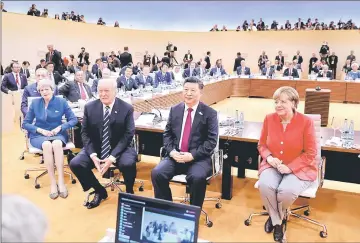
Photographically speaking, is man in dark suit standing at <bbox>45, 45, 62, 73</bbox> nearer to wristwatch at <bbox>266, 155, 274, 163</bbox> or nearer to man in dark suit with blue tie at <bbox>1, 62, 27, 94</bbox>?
man in dark suit with blue tie at <bbox>1, 62, 27, 94</bbox>

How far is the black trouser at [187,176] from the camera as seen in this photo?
324cm

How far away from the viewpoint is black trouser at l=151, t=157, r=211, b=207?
3.24 metres

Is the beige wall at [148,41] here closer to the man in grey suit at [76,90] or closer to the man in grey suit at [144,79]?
the man in grey suit at [144,79]

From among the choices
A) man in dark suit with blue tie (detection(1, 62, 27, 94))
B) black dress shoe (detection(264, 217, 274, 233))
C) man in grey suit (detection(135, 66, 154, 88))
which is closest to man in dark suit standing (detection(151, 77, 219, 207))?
black dress shoe (detection(264, 217, 274, 233))

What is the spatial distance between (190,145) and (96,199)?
42.6 inches

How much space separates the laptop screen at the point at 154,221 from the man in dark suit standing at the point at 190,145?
4.62 feet

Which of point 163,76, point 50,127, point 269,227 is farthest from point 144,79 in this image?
point 269,227

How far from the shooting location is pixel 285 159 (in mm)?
3207

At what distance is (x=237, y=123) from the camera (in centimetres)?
414

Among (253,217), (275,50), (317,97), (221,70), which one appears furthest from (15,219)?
(275,50)

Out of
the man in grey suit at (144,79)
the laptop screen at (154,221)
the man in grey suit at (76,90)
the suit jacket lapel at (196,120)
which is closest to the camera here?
the laptop screen at (154,221)

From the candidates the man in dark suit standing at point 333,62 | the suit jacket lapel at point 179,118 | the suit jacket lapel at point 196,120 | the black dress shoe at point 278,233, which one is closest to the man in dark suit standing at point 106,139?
the suit jacket lapel at point 179,118

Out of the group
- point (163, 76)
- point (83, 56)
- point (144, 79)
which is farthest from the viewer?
point (83, 56)

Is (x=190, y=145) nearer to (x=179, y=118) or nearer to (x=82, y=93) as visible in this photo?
(x=179, y=118)
